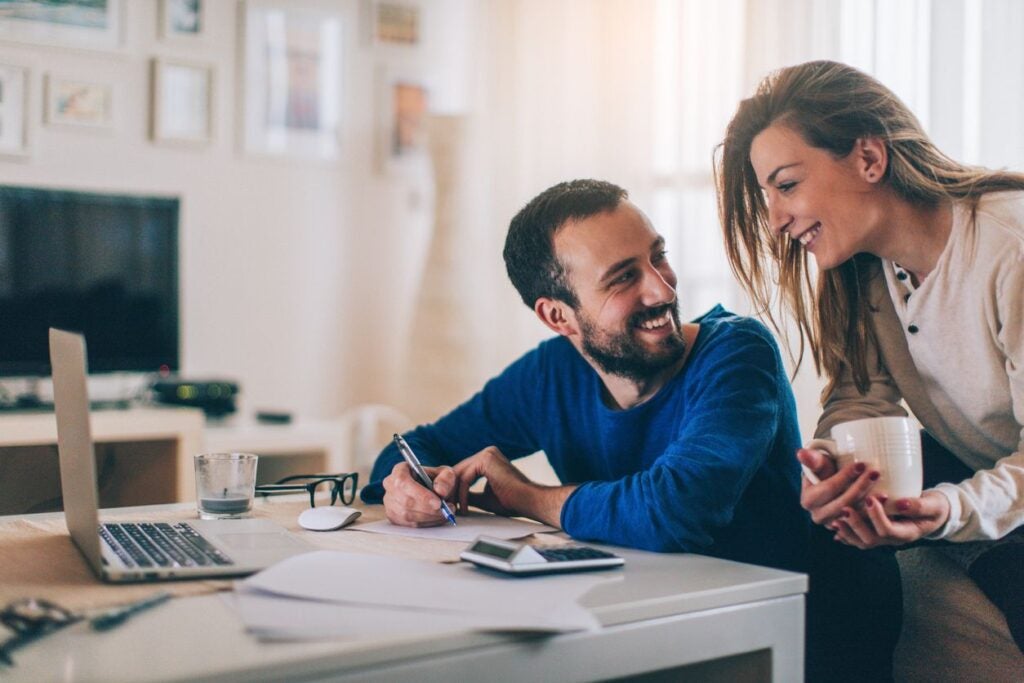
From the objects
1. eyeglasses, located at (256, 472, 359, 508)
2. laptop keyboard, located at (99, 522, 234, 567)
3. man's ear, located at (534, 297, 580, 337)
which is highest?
man's ear, located at (534, 297, 580, 337)

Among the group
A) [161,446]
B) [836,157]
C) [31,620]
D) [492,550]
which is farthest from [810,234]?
[161,446]

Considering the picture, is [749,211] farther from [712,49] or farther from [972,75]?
[712,49]

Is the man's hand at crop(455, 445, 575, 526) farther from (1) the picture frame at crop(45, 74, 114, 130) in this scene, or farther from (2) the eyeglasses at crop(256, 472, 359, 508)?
(1) the picture frame at crop(45, 74, 114, 130)

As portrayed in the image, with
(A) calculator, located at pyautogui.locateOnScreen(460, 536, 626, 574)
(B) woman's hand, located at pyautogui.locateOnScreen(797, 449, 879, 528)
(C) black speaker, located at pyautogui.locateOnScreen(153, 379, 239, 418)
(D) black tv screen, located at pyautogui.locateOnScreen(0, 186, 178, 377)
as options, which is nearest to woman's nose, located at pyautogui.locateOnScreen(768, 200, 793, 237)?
(B) woman's hand, located at pyautogui.locateOnScreen(797, 449, 879, 528)

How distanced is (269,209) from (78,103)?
0.73m

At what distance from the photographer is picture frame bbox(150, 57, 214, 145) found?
3.62 metres

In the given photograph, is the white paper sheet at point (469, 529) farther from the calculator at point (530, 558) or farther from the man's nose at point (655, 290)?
the man's nose at point (655, 290)

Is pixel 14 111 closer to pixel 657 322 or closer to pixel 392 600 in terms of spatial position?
pixel 657 322

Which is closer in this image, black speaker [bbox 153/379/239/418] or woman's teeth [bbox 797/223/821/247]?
woman's teeth [bbox 797/223/821/247]

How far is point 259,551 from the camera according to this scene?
1.13 meters

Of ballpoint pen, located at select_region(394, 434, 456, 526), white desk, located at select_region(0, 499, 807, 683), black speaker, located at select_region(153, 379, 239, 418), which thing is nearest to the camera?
white desk, located at select_region(0, 499, 807, 683)

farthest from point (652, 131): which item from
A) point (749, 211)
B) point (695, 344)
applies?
point (695, 344)

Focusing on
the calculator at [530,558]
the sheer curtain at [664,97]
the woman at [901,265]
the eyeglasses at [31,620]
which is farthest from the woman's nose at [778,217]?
the eyeglasses at [31,620]

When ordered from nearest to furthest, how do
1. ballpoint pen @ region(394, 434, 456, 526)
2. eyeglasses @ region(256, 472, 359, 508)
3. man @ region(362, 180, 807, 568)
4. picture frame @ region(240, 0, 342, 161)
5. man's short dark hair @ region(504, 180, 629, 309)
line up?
man @ region(362, 180, 807, 568)
ballpoint pen @ region(394, 434, 456, 526)
eyeglasses @ region(256, 472, 359, 508)
man's short dark hair @ region(504, 180, 629, 309)
picture frame @ region(240, 0, 342, 161)
